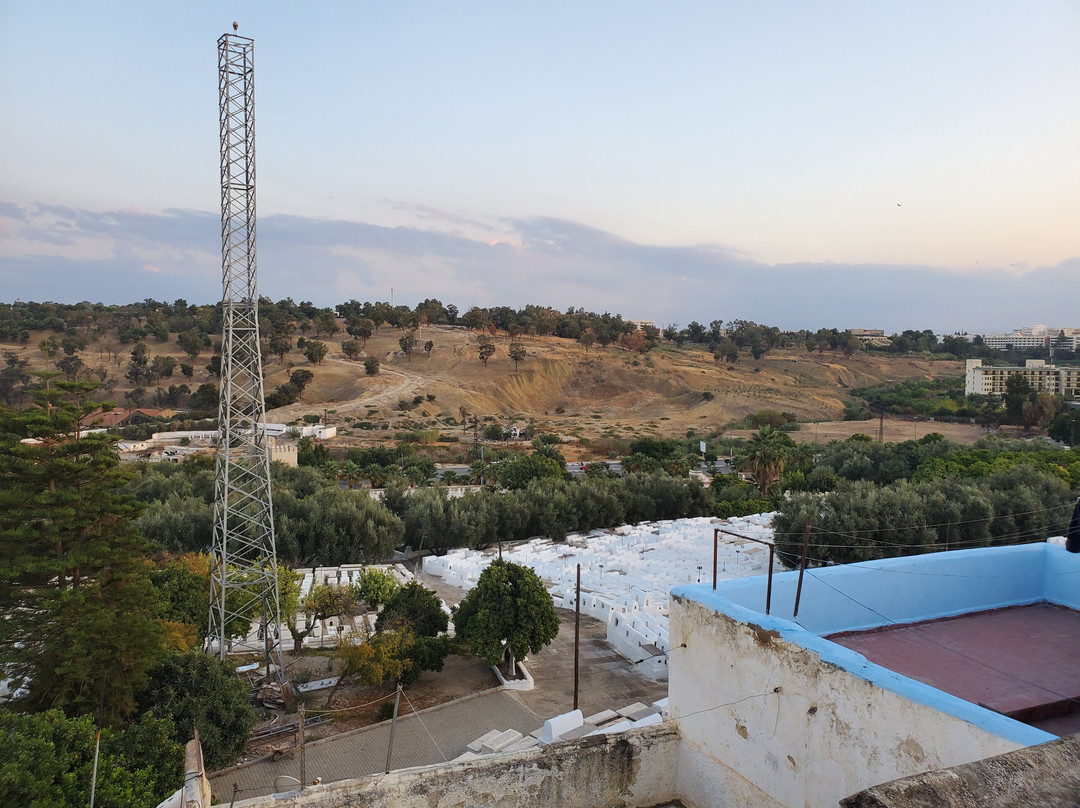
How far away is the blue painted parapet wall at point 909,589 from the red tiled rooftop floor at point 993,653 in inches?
4.5

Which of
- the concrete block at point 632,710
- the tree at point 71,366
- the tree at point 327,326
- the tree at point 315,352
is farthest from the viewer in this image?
the tree at point 327,326

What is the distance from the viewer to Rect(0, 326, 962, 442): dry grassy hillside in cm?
7031

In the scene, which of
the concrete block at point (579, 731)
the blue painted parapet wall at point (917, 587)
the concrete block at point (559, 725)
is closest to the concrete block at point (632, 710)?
the concrete block at point (579, 731)

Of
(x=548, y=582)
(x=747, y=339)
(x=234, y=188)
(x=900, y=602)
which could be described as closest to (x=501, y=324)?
(x=747, y=339)

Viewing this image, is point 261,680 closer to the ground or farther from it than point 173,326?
closer to the ground

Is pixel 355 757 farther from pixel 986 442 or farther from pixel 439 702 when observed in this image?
pixel 986 442

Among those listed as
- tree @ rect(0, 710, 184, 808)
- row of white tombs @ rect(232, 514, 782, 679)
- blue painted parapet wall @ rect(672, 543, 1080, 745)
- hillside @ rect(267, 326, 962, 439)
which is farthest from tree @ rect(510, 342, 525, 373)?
blue painted parapet wall @ rect(672, 543, 1080, 745)

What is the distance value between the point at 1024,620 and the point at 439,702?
41.5ft

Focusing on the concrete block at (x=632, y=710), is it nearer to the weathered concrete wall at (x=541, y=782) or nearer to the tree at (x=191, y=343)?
the weathered concrete wall at (x=541, y=782)

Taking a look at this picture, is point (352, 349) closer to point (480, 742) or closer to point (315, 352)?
point (315, 352)

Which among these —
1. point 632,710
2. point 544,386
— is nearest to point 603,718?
point 632,710

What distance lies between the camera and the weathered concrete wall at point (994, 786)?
2118 millimetres

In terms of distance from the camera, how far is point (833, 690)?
455cm

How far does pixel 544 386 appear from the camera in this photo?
85000mm
